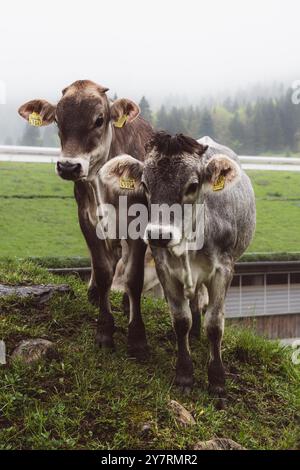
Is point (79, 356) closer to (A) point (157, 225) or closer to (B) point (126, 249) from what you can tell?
(B) point (126, 249)

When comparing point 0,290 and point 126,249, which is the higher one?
point 126,249

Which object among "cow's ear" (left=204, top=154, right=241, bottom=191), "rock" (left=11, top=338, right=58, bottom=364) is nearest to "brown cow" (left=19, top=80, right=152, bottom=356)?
"rock" (left=11, top=338, right=58, bottom=364)

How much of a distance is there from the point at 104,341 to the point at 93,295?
1.42 m

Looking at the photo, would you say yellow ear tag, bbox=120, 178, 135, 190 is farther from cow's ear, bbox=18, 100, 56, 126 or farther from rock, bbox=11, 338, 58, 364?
rock, bbox=11, 338, 58, 364

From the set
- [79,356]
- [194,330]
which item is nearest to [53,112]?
[79,356]

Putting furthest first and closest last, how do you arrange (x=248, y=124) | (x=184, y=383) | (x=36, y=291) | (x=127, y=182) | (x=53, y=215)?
(x=248, y=124), (x=53, y=215), (x=36, y=291), (x=184, y=383), (x=127, y=182)

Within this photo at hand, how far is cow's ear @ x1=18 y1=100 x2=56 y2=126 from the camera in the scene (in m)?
6.64

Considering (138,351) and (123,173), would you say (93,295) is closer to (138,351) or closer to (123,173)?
(138,351)

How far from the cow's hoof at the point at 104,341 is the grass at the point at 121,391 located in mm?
110

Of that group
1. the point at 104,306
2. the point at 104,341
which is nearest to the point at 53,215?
the point at 104,306

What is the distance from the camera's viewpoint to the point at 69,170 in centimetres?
579

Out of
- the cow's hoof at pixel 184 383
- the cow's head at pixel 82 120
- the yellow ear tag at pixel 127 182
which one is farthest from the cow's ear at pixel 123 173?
the cow's hoof at pixel 184 383
